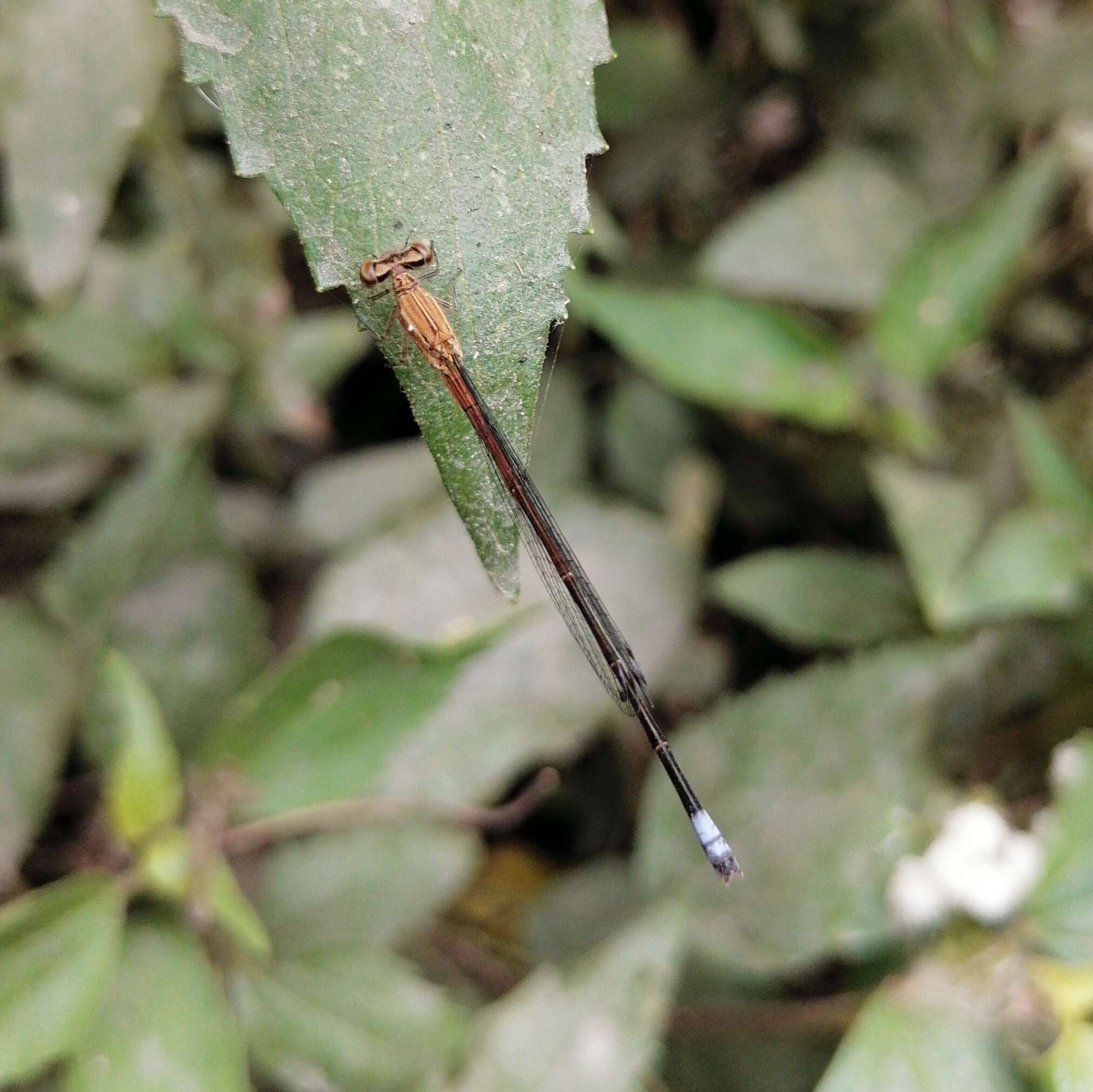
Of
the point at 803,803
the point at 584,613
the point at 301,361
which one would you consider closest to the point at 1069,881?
the point at 803,803

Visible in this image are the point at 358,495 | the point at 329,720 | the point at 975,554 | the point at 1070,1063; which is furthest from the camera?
the point at 358,495

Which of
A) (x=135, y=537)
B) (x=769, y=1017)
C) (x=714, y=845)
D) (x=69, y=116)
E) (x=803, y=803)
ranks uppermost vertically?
(x=69, y=116)

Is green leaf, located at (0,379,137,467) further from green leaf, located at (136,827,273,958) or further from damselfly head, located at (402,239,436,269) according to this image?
damselfly head, located at (402,239,436,269)

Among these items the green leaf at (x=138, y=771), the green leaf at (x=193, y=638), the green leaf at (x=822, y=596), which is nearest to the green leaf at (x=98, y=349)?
the green leaf at (x=193, y=638)

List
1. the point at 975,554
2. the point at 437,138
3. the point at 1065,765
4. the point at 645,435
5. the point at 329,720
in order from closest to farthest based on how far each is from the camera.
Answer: the point at 437,138
the point at 329,720
the point at 1065,765
the point at 975,554
the point at 645,435

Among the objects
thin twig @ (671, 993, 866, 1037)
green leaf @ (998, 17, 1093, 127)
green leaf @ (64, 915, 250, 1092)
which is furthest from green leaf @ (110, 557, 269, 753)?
green leaf @ (998, 17, 1093, 127)

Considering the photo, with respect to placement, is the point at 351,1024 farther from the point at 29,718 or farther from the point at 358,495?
the point at 358,495

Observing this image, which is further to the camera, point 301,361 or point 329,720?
point 301,361

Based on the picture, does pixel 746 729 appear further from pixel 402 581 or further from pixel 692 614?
pixel 402 581

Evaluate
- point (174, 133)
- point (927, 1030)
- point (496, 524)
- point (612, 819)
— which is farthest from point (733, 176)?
point (927, 1030)
